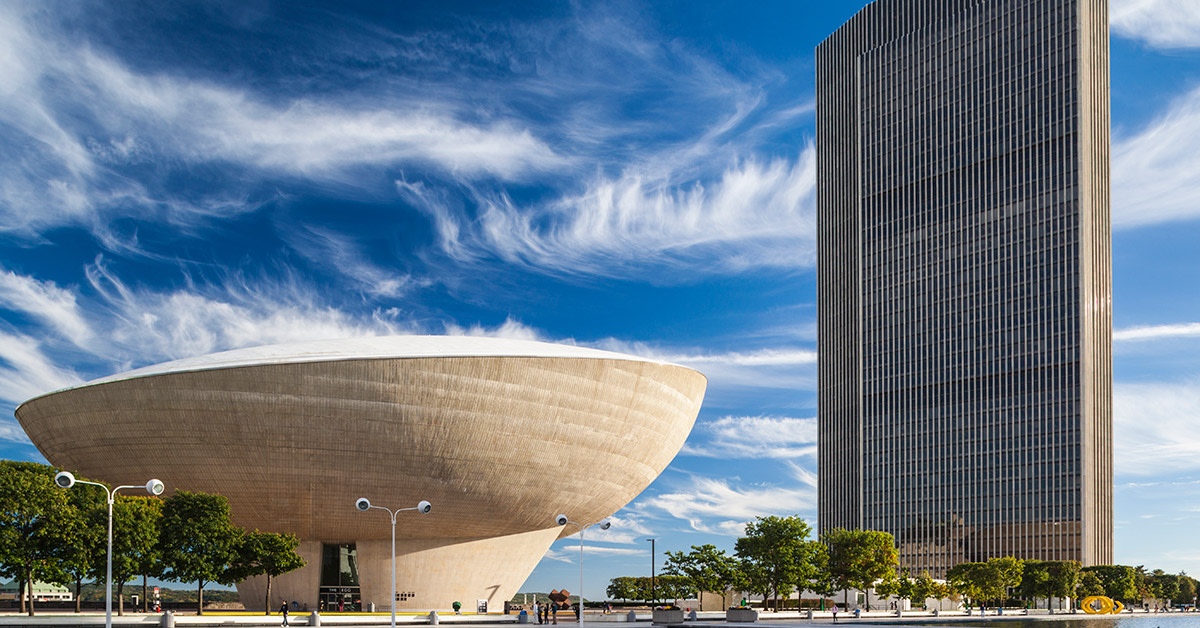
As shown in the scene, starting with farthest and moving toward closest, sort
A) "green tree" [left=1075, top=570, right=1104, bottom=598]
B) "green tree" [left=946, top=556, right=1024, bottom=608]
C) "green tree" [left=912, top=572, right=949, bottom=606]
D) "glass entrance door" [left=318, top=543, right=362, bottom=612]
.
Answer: "green tree" [left=1075, top=570, right=1104, bottom=598] → "green tree" [left=946, top=556, right=1024, bottom=608] → "green tree" [left=912, top=572, right=949, bottom=606] → "glass entrance door" [left=318, top=543, right=362, bottom=612]

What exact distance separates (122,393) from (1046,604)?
95048 mm

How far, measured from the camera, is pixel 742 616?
57000 mm

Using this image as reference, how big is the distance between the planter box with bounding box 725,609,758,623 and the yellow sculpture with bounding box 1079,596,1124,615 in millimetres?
51816

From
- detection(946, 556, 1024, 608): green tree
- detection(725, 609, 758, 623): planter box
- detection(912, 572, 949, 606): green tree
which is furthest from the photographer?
detection(946, 556, 1024, 608): green tree

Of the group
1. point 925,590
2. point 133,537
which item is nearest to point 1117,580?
point 925,590

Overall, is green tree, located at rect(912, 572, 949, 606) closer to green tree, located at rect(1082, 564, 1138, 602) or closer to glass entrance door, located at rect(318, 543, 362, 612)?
green tree, located at rect(1082, 564, 1138, 602)

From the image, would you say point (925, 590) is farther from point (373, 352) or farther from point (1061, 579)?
point (373, 352)

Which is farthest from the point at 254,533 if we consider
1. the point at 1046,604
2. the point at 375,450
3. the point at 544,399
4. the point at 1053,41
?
the point at 1053,41

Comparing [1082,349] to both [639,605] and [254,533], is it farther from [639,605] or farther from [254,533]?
[254,533]

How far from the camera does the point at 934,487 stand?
13125 centimetres

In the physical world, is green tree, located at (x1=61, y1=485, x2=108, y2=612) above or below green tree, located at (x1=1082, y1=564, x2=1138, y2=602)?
above

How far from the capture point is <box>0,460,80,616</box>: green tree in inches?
1855

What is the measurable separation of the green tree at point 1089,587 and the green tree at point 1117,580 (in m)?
1.11

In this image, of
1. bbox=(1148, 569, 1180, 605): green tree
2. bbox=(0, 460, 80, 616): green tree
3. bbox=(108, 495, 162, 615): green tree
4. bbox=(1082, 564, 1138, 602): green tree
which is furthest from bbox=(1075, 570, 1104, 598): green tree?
bbox=(0, 460, 80, 616): green tree
